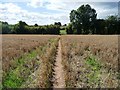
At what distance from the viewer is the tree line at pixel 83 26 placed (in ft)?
307

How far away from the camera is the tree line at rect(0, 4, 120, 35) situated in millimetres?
93625

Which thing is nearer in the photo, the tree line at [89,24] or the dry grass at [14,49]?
the dry grass at [14,49]

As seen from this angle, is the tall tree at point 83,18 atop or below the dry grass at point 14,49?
atop

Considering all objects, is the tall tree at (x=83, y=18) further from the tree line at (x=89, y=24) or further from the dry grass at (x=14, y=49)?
the dry grass at (x=14, y=49)

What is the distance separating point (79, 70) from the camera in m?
12.3

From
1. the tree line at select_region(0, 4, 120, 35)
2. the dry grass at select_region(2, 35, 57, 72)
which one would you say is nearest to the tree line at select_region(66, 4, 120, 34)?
the tree line at select_region(0, 4, 120, 35)

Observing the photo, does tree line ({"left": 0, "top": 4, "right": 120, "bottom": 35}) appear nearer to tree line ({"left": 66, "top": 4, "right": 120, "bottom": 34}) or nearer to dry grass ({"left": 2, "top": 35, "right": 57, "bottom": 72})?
tree line ({"left": 66, "top": 4, "right": 120, "bottom": 34})

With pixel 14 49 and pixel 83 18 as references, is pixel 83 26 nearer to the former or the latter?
pixel 83 18

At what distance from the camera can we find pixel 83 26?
95312 mm

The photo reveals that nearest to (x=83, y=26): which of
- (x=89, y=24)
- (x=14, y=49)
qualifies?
(x=89, y=24)

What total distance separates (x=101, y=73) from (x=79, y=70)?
1110 mm

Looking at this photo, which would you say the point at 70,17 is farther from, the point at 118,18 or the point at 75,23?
the point at 118,18

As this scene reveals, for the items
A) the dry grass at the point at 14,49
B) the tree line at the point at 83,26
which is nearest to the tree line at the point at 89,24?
the tree line at the point at 83,26

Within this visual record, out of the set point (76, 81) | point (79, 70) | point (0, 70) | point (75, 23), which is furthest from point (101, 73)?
point (75, 23)
